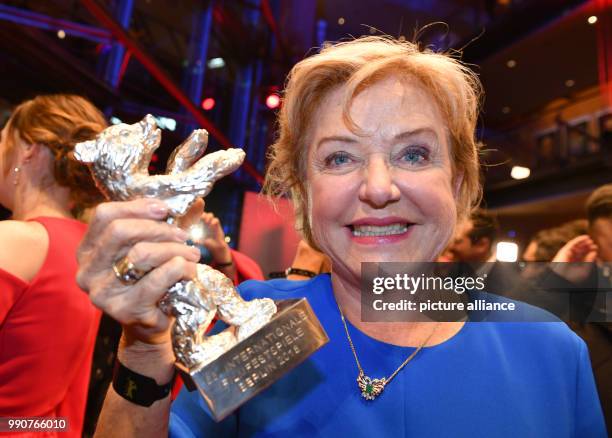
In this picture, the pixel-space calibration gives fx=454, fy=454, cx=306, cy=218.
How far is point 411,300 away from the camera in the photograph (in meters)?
0.77

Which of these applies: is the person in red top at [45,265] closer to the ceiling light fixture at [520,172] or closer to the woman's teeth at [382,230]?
the woman's teeth at [382,230]

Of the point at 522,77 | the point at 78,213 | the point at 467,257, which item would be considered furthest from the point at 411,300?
the point at 522,77

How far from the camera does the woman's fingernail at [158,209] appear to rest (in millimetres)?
504

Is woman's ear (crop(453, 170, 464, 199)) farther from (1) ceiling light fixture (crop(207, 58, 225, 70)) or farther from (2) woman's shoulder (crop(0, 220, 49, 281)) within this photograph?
(1) ceiling light fixture (crop(207, 58, 225, 70))

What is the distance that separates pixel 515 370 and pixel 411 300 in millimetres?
221

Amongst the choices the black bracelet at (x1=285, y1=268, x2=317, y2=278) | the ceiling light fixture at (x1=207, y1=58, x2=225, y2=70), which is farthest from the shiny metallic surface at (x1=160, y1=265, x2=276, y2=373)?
the ceiling light fixture at (x1=207, y1=58, x2=225, y2=70)

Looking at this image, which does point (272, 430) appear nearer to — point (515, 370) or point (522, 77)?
point (515, 370)

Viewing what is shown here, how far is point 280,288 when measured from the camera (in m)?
→ 0.89

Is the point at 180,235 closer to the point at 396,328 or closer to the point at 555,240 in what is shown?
the point at 396,328

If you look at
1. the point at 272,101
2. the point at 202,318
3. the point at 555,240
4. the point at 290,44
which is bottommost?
the point at 202,318

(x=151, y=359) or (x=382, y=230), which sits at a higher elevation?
(x=382, y=230)

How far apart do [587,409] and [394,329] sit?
342mm

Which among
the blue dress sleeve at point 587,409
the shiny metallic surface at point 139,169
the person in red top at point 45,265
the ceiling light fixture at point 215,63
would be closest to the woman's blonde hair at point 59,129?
the person in red top at point 45,265

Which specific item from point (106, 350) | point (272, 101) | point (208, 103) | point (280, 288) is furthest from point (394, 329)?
point (272, 101)
